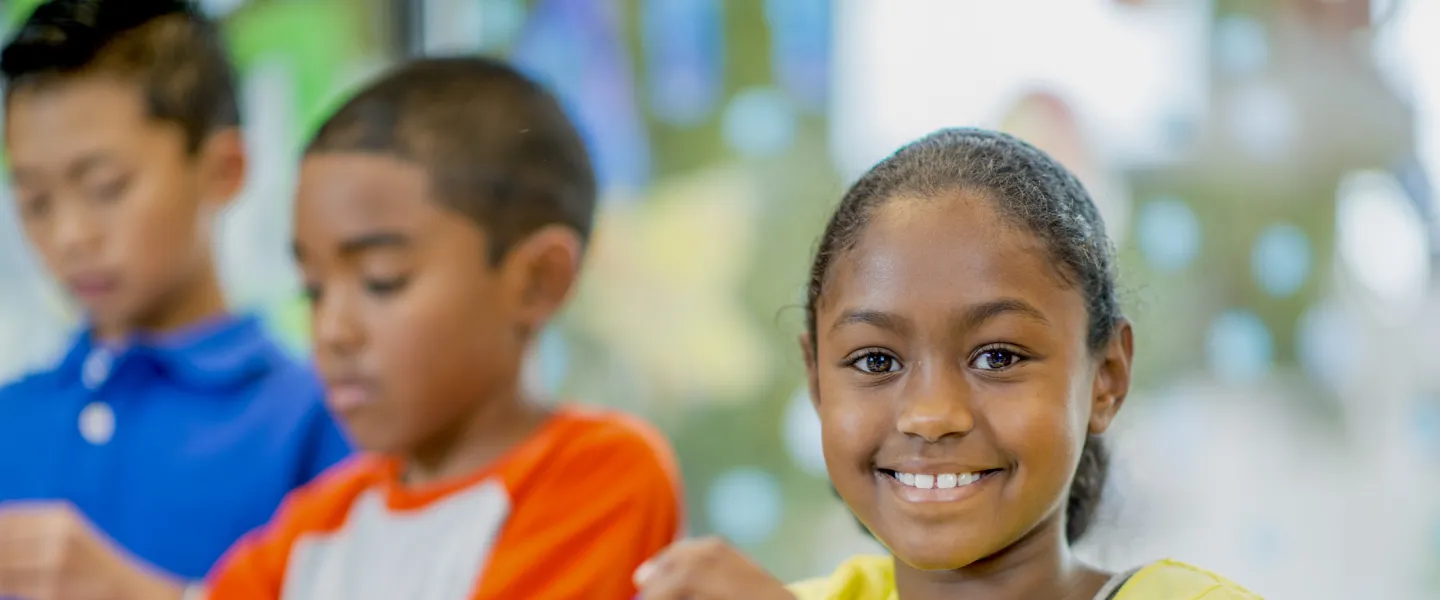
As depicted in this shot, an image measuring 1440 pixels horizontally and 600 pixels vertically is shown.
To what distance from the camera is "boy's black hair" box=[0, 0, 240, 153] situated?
5.51 ft

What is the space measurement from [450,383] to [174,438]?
441 mm

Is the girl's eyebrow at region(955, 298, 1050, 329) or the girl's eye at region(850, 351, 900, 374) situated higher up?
the girl's eyebrow at region(955, 298, 1050, 329)

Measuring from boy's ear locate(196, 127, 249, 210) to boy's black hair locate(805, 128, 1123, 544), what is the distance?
2.84 feet

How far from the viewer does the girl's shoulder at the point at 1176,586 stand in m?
1.02

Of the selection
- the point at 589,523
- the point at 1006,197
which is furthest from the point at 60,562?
the point at 1006,197

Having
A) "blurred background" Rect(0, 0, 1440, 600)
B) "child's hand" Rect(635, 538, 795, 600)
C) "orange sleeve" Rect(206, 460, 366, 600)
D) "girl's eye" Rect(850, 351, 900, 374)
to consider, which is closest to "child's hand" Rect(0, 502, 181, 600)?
"orange sleeve" Rect(206, 460, 366, 600)

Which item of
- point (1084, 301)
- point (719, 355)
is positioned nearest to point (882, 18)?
point (719, 355)

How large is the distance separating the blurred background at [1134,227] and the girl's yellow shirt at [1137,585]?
0.93 meters

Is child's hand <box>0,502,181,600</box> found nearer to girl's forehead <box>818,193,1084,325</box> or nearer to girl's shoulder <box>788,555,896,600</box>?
girl's shoulder <box>788,555,896,600</box>

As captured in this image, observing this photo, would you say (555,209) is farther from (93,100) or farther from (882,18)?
(882,18)

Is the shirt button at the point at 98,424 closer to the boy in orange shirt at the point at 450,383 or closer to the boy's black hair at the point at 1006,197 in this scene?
the boy in orange shirt at the point at 450,383

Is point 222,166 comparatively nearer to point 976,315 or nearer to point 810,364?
point 810,364

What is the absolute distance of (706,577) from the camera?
102 centimetres

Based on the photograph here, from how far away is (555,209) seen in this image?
1447 mm
